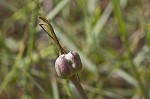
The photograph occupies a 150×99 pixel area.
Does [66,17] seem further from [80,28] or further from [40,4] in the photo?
[40,4]

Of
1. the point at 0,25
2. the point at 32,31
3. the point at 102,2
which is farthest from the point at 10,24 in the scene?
the point at 32,31

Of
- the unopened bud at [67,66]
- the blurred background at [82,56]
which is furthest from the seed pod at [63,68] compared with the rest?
the blurred background at [82,56]

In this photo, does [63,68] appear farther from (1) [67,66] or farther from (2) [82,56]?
(2) [82,56]

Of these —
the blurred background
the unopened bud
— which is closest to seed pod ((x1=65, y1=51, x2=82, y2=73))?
the unopened bud

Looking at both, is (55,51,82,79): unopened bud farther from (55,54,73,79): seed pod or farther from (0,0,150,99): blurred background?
(0,0,150,99): blurred background

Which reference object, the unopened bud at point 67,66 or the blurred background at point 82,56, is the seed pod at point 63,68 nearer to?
the unopened bud at point 67,66
